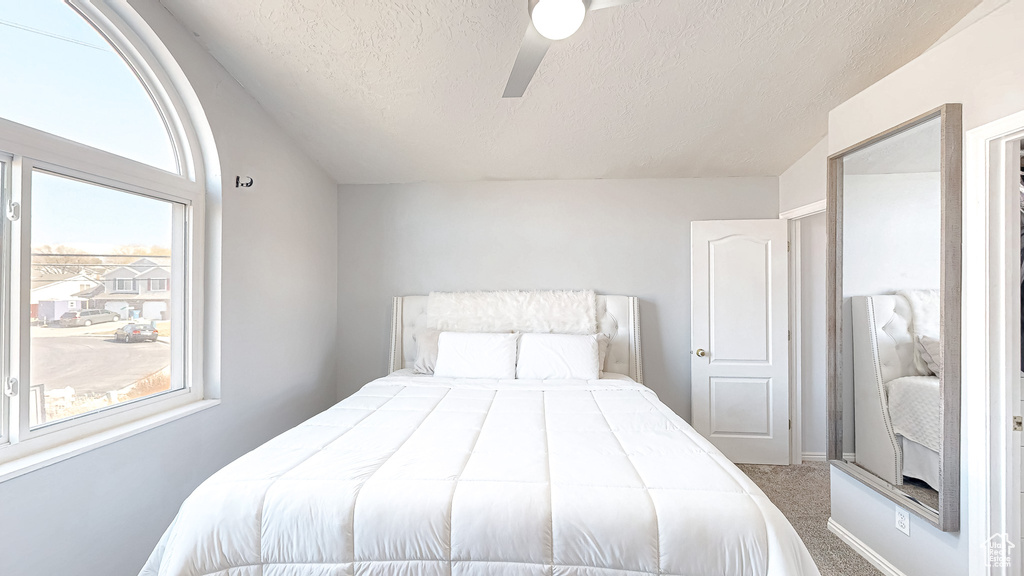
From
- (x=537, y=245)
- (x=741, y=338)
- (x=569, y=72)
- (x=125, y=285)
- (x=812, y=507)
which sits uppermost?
(x=569, y=72)

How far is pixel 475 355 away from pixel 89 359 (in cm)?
188

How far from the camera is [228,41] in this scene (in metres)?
1.84

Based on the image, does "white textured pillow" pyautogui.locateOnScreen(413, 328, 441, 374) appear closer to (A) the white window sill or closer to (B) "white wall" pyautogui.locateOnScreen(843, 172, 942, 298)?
(A) the white window sill

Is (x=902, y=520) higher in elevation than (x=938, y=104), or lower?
lower

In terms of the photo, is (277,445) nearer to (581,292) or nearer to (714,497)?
(714,497)

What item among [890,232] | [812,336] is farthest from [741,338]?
[890,232]

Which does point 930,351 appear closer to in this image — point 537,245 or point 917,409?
point 917,409

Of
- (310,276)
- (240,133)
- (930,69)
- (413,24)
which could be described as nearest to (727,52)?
(930,69)

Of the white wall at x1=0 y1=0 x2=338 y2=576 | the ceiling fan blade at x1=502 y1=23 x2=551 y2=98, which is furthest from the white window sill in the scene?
the ceiling fan blade at x1=502 y1=23 x2=551 y2=98

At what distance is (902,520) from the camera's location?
1779 millimetres

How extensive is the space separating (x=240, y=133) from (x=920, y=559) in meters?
3.81

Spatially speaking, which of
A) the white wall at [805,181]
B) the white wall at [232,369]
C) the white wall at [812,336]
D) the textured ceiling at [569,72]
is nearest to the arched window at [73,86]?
the white wall at [232,369]

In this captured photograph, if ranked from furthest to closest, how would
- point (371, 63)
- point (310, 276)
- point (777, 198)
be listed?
point (777, 198) < point (310, 276) < point (371, 63)

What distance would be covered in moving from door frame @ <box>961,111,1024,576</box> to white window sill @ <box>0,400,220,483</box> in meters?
3.26
